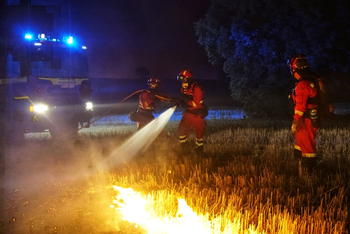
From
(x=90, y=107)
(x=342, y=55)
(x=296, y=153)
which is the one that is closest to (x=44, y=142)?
(x=90, y=107)

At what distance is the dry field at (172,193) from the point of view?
4.05 metres

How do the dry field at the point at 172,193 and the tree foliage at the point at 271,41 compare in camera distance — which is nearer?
the dry field at the point at 172,193

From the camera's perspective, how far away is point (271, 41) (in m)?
16.5

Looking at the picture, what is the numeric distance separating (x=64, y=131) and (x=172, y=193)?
7.43 metres

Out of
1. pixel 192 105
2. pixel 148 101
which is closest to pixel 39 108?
pixel 148 101

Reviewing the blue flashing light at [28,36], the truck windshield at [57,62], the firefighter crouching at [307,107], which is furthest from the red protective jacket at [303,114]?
the blue flashing light at [28,36]

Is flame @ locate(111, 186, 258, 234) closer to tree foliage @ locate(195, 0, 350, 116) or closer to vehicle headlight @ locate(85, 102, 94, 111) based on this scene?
vehicle headlight @ locate(85, 102, 94, 111)

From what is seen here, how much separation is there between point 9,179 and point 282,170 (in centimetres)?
535

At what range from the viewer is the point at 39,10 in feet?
36.0

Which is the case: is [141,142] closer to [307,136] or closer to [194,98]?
[194,98]

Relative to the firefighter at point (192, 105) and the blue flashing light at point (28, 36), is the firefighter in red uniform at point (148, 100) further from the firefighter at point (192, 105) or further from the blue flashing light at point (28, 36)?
the blue flashing light at point (28, 36)

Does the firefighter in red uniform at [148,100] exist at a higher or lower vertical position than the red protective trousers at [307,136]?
higher

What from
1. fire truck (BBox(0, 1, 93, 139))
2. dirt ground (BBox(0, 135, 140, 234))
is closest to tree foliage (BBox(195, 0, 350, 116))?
fire truck (BBox(0, 1, 93, 139))

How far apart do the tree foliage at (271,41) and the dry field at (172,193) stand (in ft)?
25.2
